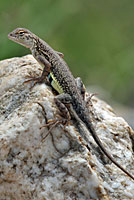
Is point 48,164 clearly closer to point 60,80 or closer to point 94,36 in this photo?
point 60,80

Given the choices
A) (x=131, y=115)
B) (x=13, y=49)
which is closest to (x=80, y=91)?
(x=13, y=49)

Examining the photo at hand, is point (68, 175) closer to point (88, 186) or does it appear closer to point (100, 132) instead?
point (88, 186)

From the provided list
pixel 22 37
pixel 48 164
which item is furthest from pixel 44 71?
pixel 48 164

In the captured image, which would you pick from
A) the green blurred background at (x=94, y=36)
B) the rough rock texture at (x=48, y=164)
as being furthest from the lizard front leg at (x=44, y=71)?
the green blurred background at (x=94, y=36)

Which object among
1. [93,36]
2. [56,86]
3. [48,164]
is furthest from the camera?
[93,36]

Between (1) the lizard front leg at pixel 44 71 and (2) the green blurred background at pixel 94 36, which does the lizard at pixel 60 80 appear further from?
(2) the green blurred background at pixel 94 36

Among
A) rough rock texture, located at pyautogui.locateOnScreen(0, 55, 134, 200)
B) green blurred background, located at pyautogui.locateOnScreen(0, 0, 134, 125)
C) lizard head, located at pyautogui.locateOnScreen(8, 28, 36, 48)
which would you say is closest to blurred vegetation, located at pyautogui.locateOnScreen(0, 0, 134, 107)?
green blurred background, located at pyautogui.locateOnScreen(0, 0, 134, 125)
